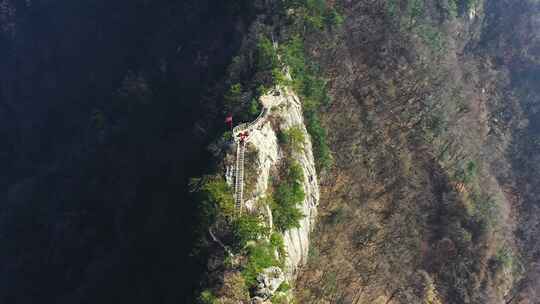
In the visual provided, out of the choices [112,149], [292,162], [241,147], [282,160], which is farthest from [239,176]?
[112,149]

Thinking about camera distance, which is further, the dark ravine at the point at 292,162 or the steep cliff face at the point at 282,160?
the dark ravine at the point at 292,162

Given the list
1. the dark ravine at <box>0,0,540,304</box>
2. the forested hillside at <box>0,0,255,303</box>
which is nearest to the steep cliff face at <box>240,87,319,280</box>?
the dark ravine at <box>0,0,540,304</box>

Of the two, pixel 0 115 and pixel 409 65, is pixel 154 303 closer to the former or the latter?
pixel 409 65

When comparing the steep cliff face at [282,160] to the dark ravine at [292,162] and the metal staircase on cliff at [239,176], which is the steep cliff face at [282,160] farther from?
the metal staircase on cliff at [239,176]

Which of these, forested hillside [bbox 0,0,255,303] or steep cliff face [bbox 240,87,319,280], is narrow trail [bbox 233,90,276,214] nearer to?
steep cliff face [bbox 240,87,319,280]

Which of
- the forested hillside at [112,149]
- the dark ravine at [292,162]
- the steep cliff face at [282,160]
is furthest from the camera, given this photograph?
the forested hillside at [112,149]

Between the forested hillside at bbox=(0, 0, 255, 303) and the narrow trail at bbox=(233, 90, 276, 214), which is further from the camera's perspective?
the forested hillside at bbox=(0, 0, 255, 303)

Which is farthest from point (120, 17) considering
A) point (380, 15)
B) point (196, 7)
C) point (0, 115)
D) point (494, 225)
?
point (494, 225)

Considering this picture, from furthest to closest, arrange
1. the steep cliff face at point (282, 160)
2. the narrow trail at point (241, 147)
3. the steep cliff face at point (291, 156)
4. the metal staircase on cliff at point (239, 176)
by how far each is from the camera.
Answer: the steep cliff face at point (291, 156) → the steep cliff face at point (282, 160) → the narrow trail at point (241, 147) → the metal staircase on cliff at point (239, 176)

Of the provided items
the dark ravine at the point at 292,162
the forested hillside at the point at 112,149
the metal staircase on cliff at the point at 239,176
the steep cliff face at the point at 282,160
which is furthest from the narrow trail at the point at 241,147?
the forested hillside at the point at 112,149
